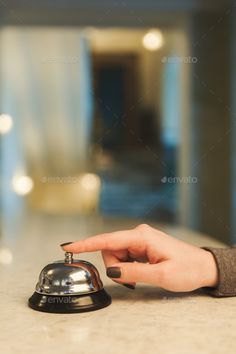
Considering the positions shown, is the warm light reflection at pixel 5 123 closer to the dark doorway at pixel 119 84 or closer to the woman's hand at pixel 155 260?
the woman's hand at pixel 155 260

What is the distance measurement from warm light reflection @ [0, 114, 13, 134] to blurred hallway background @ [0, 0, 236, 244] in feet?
0.06

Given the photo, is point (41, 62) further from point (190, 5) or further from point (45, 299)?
point (45, 299)

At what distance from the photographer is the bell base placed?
79cm

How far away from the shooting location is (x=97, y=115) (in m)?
5.14

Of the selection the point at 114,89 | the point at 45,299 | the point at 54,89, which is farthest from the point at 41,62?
the point at 114,89

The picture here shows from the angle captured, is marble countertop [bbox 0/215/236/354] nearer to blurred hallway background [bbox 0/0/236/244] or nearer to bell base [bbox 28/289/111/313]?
bell base [bbox 28/289/111/313]

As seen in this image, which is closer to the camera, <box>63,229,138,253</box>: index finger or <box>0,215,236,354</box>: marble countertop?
<box>0,215,236,354</box>: marble countertop

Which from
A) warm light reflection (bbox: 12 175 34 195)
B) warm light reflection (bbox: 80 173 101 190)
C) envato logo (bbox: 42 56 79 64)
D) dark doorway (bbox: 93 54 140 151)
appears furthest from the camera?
dark doorway (bbox: 93 54 140 151)

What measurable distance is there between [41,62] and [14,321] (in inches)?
135

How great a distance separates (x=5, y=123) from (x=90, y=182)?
1.43m

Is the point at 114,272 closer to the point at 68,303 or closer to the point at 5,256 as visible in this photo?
the point at 68,303

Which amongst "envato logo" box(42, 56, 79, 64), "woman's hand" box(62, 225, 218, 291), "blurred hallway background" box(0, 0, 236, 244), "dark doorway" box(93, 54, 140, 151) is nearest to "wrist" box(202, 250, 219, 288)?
"woman's hand" box(62, 225, 218, 291)

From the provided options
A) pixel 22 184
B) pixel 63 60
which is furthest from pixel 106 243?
pixel 63 60

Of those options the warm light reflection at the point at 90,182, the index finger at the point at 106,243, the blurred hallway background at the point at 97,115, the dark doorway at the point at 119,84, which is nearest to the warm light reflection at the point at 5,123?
the blurred hallway background at the point at 97,115
